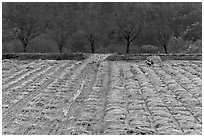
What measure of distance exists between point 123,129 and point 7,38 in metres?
26.0

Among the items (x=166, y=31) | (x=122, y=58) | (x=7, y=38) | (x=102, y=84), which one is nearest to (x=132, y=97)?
(x=102, y=84)

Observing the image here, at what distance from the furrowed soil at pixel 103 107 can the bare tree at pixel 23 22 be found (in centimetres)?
2034

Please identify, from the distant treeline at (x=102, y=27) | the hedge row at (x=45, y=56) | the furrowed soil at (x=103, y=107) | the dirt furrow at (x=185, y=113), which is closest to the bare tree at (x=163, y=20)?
the distant treeline at (x=102, y=27)

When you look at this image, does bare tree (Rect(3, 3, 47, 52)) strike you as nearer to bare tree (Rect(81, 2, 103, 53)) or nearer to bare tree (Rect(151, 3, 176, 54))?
bare tree (Rect(81, 2, 103, 53))

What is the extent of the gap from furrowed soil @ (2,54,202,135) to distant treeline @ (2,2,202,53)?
775 inches

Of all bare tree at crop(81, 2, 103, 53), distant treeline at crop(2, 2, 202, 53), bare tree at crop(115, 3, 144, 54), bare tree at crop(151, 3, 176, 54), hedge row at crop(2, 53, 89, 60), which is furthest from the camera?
bare tree at crop(81, 2, 103, 53)

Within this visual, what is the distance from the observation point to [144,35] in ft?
94.6

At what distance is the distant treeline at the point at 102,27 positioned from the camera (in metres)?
26.9

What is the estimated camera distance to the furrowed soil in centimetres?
374

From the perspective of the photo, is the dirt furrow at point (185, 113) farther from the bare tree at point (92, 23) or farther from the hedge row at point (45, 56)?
the bare tree at point (92, 23)

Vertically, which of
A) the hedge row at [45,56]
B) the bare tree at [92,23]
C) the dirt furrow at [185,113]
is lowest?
the hedge row at [45,56]

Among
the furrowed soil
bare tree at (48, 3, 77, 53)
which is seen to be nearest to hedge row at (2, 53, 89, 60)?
bare tree at (48, 3, 77, 53)

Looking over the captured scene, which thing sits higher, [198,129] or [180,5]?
[180,5]

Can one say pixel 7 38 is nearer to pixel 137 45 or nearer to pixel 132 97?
pixel 137 45
